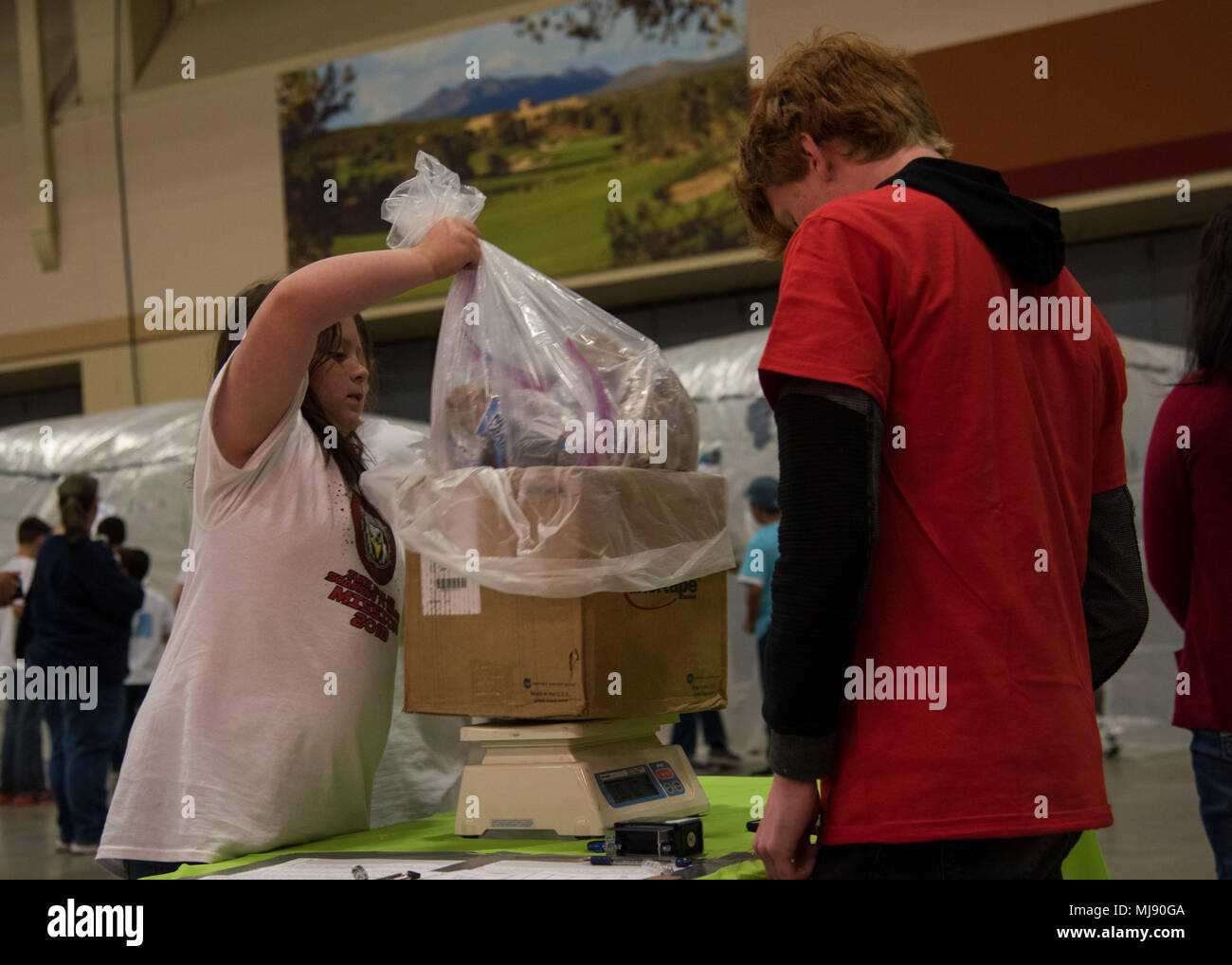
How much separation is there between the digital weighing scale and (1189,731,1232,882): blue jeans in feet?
3.31

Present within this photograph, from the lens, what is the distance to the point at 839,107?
59.3 inches

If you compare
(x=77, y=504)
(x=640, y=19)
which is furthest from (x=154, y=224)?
(x=77, y=504)

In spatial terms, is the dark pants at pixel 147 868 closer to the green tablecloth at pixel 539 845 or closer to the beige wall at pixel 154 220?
the green tablecloth at pixel 539 845

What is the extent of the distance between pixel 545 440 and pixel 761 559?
159 inches

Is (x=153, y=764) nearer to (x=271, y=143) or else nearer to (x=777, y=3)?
(x=777, y=3)

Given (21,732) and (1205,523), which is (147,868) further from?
(21,732)

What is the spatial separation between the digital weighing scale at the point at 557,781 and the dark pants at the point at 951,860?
0.58 meters

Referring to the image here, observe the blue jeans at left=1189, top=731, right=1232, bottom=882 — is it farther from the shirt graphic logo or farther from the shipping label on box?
the shirt graphic logo

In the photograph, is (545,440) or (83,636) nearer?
(545,440)

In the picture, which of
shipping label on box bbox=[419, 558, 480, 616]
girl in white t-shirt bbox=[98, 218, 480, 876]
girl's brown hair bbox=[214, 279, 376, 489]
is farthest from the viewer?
girl's brown hair bbox=[214, 279, 376, 489]

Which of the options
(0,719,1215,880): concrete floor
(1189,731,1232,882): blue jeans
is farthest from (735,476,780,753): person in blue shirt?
(1189,731,1232,882): blue jeans

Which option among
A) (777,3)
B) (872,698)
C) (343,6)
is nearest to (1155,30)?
(777,3)

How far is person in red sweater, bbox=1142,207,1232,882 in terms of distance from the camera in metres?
2.22

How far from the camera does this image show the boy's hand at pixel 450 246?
191cm
